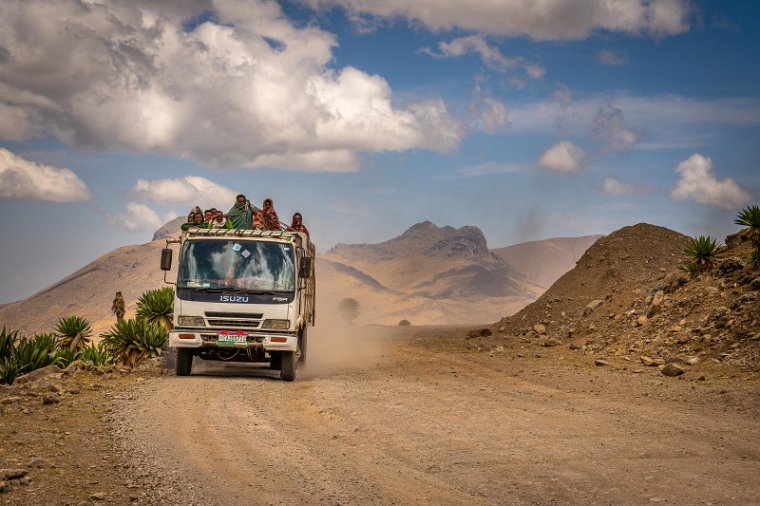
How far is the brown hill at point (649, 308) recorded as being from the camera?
64.2ft

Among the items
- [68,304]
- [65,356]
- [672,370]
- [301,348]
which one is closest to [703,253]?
[672,370]

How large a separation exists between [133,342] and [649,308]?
15445 mm

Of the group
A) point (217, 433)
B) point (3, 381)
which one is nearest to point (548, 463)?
point (217, 433)

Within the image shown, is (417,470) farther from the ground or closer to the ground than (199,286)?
closer to the ground

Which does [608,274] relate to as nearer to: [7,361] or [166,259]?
[166,259]

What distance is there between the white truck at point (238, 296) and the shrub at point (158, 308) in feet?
22.1

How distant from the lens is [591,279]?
33.5 metres

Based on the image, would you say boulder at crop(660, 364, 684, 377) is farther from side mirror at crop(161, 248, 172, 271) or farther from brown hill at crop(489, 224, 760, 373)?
side mirror at crop(161, 248, 172, 271)

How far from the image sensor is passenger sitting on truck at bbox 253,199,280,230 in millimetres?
18875

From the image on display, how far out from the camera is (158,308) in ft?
77.7

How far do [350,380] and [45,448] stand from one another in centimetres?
833

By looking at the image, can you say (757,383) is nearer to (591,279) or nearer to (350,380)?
(350,380)

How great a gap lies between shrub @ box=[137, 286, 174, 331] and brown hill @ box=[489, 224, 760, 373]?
41.2ft

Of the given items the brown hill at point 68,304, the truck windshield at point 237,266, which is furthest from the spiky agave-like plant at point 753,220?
the brown hill at point 68,304
